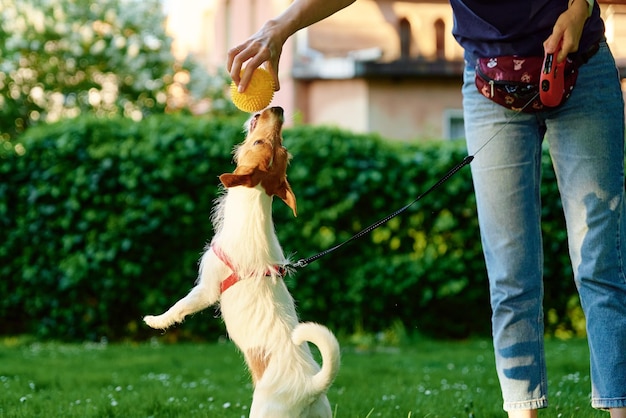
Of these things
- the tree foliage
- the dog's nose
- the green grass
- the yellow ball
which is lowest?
the green grass

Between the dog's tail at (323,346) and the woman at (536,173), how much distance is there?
0.77m

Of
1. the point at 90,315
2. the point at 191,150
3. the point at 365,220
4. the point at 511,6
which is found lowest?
the point at 90,315

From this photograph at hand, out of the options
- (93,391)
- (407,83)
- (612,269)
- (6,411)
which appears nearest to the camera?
(612,269)

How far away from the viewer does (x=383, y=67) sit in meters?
14.1

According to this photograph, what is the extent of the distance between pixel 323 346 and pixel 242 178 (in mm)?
587

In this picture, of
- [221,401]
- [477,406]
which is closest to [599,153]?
[477,406]

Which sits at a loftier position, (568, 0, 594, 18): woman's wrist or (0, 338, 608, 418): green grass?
(568, 0, 594, 18): woman's wrist

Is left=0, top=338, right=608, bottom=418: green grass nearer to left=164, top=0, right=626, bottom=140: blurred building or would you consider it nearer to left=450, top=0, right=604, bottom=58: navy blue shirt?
left=450, top=0, right=604, bottom=58: navy blue shirt

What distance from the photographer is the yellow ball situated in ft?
9.80

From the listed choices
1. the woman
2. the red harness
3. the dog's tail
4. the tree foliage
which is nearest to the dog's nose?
the woman

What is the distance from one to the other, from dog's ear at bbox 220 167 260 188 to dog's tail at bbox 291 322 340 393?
48 centimetres

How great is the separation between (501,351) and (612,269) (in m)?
0.49

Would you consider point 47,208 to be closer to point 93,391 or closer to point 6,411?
point 93,391

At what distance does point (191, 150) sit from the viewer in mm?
8008
